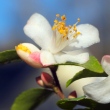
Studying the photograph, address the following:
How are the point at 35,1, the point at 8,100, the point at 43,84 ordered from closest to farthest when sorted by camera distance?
the point at 43,84 < the point at 8,100 < the point at 35,1

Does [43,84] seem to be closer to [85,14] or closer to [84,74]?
[84,74]

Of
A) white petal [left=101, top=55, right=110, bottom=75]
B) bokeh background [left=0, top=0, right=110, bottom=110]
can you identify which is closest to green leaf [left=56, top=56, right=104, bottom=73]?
white petal [left=101, top=55, right=110, bottom=75]

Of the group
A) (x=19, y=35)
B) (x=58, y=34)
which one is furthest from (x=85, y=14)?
(x=58, y=34)

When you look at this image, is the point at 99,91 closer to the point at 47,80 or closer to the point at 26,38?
the point at 47,80

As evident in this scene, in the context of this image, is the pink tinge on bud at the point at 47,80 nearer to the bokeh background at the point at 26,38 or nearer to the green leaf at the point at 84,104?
the green leaf at the point at 84,104

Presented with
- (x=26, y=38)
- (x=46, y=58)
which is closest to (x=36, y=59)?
(x=46, y=58)

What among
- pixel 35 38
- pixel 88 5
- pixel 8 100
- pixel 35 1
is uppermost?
pixel 35 1

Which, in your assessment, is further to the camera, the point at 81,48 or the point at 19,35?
the point at 19,35

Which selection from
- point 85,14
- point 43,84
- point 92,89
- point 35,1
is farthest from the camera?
point 35,1
